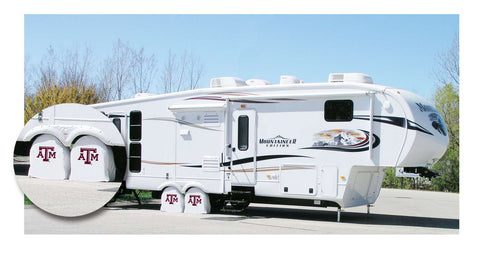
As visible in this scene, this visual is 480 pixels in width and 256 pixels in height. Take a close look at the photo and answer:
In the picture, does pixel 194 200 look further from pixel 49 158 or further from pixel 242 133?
pixel 49 158

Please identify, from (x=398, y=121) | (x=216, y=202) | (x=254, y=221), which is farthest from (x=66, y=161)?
(x=398, y=121)

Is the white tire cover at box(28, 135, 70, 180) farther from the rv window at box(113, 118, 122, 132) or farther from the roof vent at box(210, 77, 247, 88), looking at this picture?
the roof vent at box(210, 77, 247, 88)

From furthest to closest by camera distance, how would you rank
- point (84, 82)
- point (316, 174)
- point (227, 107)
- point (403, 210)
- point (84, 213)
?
point (84, 82), point (403, 210), point (227, 107), point (316, 174), point (84, 213)

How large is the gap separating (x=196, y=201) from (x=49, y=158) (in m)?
3.13

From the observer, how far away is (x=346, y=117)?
10664 millimetres

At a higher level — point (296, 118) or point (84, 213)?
point (296, 118)

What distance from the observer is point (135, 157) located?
12.6 meters

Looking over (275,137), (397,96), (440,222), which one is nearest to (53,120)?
(275,137)

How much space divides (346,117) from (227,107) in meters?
2.52

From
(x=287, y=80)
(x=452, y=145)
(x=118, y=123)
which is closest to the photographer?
(x=287, y=80)

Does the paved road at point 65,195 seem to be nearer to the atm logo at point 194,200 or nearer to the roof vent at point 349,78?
the atm logo at point 194,200

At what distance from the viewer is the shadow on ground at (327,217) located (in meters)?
11.4

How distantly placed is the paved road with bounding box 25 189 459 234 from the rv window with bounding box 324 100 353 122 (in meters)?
2.05

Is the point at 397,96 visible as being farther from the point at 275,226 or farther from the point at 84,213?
the point at 84,213
